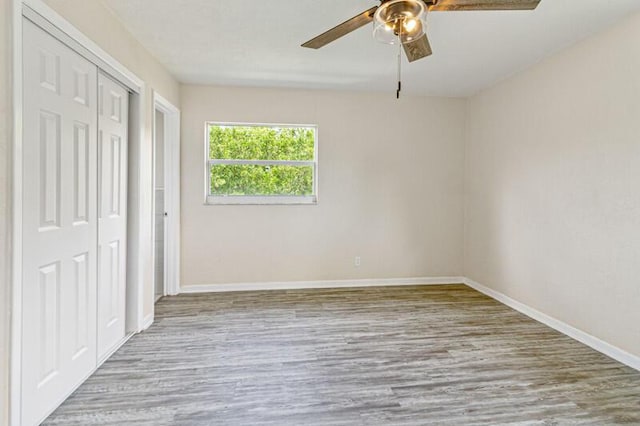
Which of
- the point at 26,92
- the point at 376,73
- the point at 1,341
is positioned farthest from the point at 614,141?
the point at 1,341

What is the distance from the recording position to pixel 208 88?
3992mm

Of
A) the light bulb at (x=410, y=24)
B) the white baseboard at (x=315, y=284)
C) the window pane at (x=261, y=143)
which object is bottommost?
the white baseboard at (x=315, y=284)

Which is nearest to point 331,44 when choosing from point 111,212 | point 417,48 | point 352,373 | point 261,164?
point 417,48

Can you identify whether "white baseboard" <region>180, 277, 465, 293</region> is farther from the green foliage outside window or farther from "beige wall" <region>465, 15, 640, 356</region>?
the green foliage outside window

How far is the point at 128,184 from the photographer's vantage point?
9.09 ft

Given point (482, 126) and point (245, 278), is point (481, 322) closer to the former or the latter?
point (482, 126)

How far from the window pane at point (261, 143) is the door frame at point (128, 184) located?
1.17 metres

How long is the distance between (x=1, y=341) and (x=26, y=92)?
1.15 meters

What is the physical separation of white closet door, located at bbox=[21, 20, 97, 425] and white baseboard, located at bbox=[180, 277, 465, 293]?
1.84 m

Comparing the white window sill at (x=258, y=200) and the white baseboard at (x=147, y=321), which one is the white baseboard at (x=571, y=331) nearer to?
the white window sill at (x=258, y=200)

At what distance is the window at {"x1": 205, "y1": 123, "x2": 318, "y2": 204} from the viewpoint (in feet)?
13.4

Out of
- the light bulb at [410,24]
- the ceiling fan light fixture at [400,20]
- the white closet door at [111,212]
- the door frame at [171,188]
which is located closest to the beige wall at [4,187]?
the white closet door at [111,212]

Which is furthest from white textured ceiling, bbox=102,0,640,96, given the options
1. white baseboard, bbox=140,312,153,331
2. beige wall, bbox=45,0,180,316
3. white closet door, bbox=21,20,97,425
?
white baseboard, bbox=140,312,153,331

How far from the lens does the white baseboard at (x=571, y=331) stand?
7.89ft
